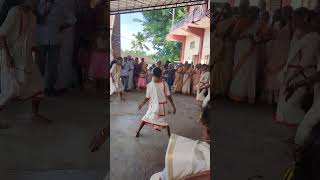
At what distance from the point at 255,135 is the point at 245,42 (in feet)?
1.55

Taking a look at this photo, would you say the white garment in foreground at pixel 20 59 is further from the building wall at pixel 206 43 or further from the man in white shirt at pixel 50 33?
the building wall at pixel 206 43

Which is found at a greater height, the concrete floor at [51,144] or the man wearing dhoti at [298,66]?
the man wearing dhoti at [298,66]

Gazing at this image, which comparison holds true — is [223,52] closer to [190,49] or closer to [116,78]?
[190,49]

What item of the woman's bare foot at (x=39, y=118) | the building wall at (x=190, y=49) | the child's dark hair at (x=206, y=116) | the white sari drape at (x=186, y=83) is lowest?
the woman's bare foot at (x=39, y=118)

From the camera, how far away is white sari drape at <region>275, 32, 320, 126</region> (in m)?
1.96

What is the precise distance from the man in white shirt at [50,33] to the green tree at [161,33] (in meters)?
0.48

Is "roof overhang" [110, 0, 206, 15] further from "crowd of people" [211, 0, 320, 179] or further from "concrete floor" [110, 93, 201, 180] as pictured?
"concrete floor" [110, 93, 201, 180]

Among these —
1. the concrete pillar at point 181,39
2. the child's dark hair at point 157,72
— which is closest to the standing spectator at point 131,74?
the child's dark hair at point 157,72

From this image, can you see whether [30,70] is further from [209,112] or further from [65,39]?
[209,112]

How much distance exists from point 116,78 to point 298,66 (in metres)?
0.91

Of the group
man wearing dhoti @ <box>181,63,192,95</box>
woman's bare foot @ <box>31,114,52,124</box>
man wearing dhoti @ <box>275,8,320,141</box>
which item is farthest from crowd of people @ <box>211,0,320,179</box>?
woman's bare foot @ <box>31,114,52,124</box>

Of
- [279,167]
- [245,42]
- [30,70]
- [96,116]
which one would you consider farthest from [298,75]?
[30,70]

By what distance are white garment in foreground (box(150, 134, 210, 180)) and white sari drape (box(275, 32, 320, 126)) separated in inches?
16.2

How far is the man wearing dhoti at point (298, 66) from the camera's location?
1.96 meters
